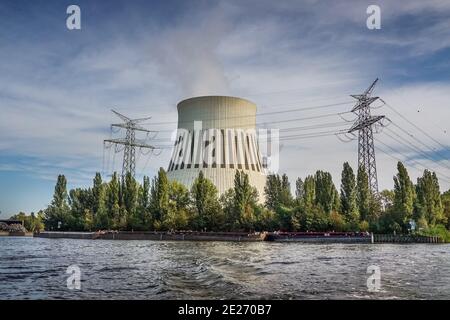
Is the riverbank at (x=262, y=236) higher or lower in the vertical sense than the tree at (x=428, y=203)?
lower

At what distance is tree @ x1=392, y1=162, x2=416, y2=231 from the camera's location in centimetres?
6319

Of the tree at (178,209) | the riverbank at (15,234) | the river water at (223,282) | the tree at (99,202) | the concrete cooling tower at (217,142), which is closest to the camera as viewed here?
the river water at (223,282)

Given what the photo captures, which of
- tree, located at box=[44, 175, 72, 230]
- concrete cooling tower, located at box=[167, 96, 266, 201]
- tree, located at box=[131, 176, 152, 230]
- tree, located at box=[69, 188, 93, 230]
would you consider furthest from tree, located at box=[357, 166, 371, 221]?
tree, located at box=[44, 175, 72, 230]

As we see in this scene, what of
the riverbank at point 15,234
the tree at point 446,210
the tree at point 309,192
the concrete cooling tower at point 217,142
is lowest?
the riverbank at point 15,234

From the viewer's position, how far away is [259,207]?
77250 millimetres

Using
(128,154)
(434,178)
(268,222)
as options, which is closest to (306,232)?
(268,222)

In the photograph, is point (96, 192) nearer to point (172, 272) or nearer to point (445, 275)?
point (172, 272)

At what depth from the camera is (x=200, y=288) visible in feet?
55.4

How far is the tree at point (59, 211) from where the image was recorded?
94312 millimetres

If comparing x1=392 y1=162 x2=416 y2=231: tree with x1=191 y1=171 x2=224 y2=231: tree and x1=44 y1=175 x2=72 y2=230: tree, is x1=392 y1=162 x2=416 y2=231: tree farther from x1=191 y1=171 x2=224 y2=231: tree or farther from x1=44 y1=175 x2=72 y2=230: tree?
x1=44 y1=175 x2=72 y2=230: tree

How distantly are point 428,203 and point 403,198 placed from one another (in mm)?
5428

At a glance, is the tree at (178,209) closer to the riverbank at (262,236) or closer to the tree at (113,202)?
the riverbank at (262,236)

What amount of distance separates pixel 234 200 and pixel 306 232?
13939 mm

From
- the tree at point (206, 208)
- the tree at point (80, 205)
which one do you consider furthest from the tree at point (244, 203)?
the tree at point (80, 205)
